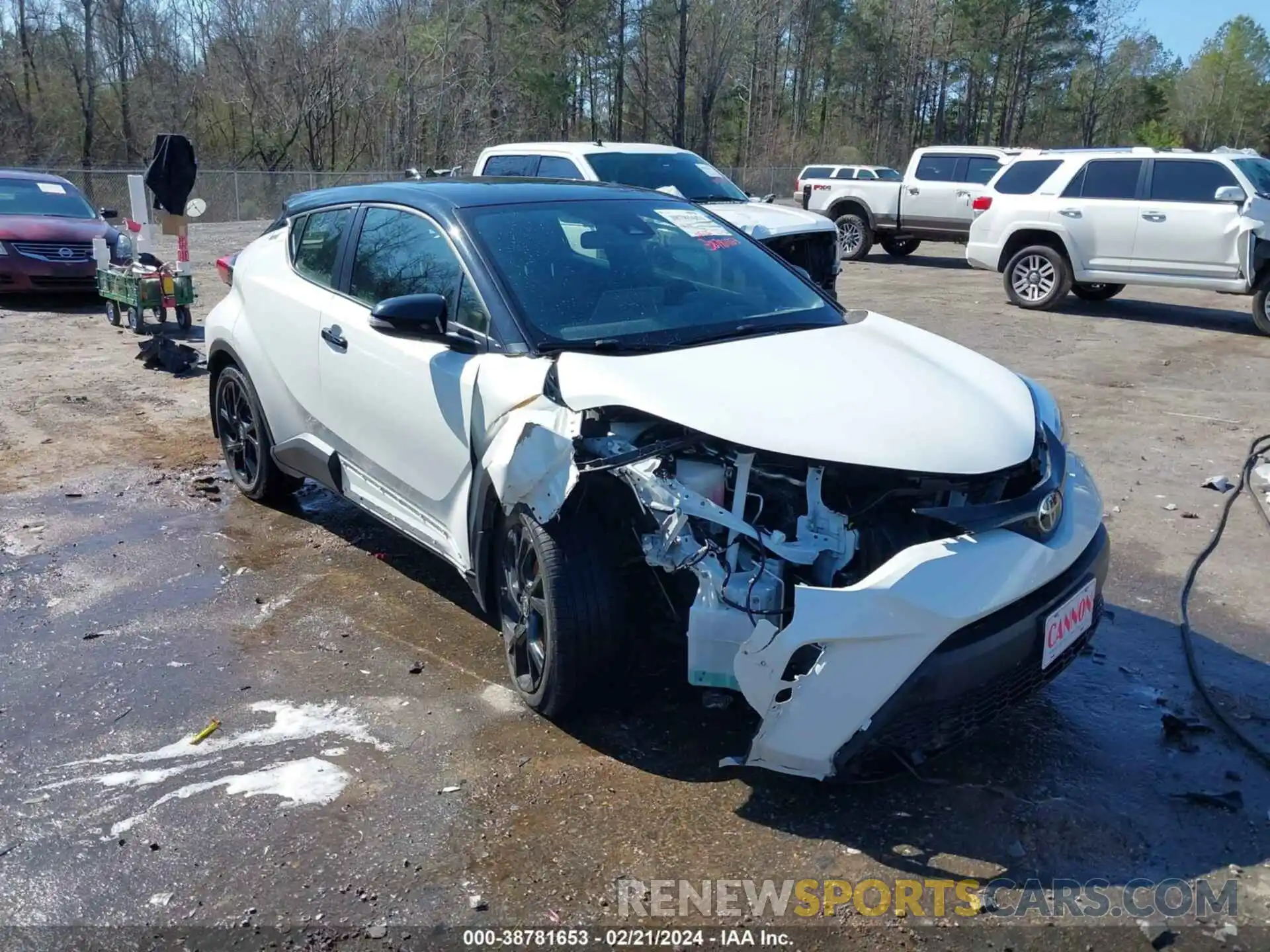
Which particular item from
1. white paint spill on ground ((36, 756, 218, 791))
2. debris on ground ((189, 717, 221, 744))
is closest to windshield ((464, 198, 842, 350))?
debris on ground ((189, 717, 221, 744))

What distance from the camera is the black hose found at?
364cm

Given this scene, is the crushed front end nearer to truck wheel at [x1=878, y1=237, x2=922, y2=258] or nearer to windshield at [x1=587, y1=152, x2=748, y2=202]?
windshield at [x1=587, y1=152, x2=748, y2=202]

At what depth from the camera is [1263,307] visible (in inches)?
464

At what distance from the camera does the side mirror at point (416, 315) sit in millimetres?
3846

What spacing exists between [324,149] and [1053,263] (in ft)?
112

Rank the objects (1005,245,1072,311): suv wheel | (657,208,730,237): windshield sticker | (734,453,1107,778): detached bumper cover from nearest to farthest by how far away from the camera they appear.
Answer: (734,453,1107,778): detached bumper cover, (657,208,730,237): windshield sticker, (1005,245,1072,311): suv wheel

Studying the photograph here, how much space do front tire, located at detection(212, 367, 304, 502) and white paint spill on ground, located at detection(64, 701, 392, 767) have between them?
73.8 inches

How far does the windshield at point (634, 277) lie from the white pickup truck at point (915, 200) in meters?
15.1

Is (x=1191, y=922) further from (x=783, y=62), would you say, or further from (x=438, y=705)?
(x=783, y=62)

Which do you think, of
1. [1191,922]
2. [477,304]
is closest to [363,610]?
[477,304]

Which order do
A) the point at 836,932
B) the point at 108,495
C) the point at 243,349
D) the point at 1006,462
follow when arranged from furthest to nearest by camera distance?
the point at 108,495 → the point at 243,349 → the point at 1006,462 → the point at 836,932

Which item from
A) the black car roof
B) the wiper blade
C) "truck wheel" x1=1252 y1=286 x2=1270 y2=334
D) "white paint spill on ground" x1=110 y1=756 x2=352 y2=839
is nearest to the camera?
"white paint spill on ground" x1=110 y1=756 x2=352 y2=839

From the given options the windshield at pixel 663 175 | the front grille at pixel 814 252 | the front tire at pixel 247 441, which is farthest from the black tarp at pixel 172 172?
the front tire at pixel 247 441

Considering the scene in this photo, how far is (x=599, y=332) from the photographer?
A: 388 centimetres
